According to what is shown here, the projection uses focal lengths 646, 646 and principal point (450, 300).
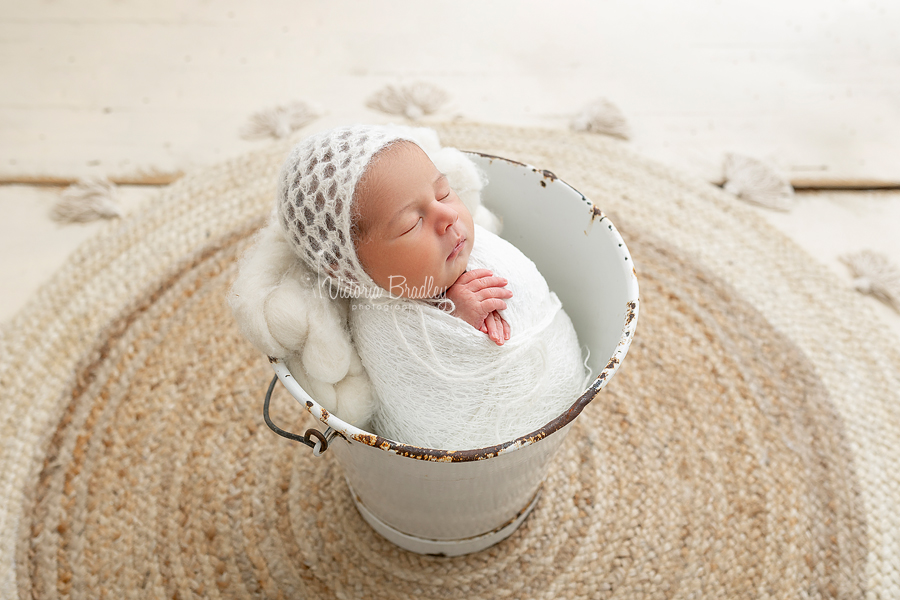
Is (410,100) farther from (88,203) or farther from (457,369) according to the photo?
(457,369)

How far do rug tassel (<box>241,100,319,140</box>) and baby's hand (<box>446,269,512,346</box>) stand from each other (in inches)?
36.6

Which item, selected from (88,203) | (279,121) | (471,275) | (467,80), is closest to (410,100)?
(467,80)

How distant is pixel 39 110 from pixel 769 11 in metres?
1.97

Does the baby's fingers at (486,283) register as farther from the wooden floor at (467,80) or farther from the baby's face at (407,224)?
the wooden floor at (467,80)

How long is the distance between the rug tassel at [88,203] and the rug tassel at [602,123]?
41.2 inches

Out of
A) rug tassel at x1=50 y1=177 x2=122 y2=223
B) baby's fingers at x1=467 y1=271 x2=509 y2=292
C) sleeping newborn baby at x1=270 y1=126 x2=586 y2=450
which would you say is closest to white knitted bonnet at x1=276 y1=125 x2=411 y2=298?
sleeping newborn baby at x1=270 y1=126 x2=586 y2=450

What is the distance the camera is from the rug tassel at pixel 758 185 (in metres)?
1.40

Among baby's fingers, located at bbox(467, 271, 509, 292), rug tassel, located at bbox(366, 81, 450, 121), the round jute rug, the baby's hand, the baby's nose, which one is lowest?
the round jute rug

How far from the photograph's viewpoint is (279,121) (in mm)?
1525

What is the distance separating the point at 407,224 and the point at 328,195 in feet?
0.28

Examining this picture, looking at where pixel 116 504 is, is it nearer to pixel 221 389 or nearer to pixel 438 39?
pixel 221 389

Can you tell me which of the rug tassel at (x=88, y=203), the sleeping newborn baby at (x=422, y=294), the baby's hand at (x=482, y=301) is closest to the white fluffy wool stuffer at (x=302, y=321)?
the sleeping newborn baby at (x=422, y=294)

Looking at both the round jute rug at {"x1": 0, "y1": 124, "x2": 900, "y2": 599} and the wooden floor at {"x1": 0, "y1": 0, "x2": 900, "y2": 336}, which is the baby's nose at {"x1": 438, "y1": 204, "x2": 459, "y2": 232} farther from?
the wooden floor at {"x1": 0, "y1": 0, "x2": 900, "y2": 336}

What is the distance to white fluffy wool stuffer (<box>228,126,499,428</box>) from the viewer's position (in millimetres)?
673
